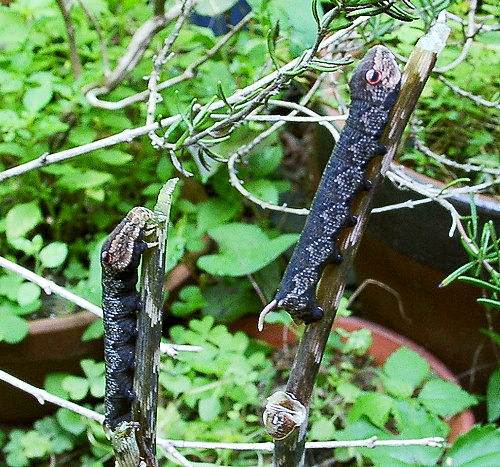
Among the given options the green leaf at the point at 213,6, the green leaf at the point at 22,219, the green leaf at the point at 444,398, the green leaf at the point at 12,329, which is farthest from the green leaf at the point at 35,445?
the green leaf at the point at 213,6

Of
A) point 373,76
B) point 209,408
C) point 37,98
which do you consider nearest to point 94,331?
point 209,408

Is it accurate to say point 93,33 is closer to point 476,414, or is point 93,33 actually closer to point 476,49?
point 476,49

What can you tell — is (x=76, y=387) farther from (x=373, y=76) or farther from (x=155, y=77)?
(x=373, y=76)

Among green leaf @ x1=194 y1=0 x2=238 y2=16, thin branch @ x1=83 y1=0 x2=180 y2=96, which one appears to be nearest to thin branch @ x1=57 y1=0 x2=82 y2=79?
thin branch @ x1=83 y1=0 x2=180 y2=96

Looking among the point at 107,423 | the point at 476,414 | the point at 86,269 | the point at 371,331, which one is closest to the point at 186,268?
the point at 86,269

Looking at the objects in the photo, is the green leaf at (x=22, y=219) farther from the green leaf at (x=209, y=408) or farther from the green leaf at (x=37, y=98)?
the green leaf at (x=209, y=408)

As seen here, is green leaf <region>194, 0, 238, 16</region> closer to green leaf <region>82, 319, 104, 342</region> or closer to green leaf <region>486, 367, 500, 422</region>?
green leaf <region>82, 319, 104, 342</region>
